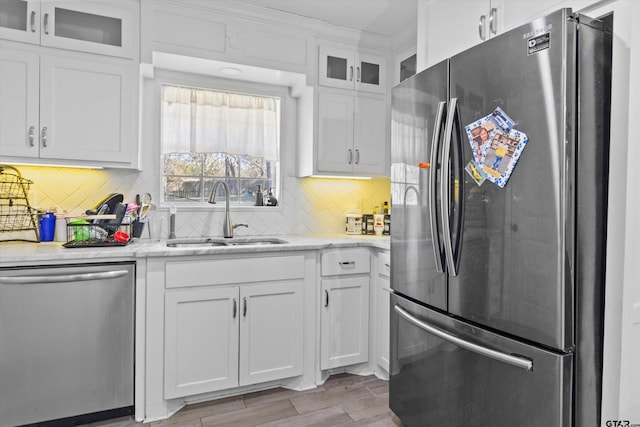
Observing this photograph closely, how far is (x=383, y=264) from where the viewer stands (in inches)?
101

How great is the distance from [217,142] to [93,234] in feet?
3.67

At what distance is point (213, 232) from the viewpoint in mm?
2885

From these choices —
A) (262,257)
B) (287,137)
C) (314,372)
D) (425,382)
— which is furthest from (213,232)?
(425,382)

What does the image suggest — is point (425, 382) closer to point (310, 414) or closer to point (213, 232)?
point (310, 414)

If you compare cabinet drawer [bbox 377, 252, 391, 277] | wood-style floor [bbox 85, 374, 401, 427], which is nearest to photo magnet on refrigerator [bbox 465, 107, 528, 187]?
cabinet drawer [bbox 377, 252, 391, 277]

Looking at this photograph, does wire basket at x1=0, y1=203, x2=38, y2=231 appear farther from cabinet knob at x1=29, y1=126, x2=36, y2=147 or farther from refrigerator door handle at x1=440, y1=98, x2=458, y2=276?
refrigerator door handle at x1=440, y1=98, x2=458, y2=276

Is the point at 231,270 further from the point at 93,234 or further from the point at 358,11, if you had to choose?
the point at 358,11

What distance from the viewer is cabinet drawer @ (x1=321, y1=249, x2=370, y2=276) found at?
8.36 ft

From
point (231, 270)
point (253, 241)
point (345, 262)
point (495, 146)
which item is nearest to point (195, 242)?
point (253, 241)

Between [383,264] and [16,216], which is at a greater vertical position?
[16,216]

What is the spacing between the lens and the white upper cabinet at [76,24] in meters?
2.16

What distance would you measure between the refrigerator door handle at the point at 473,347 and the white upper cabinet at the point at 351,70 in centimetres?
185

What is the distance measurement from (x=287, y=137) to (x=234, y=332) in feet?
5.27

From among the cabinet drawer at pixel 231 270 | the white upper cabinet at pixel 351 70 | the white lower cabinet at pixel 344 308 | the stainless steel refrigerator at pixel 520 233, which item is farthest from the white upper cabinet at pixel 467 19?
the cabinet drawer at pixel 231 270
